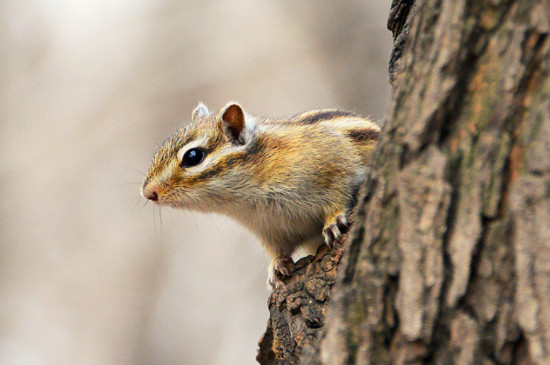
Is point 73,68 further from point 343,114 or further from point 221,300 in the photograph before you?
point 343,114

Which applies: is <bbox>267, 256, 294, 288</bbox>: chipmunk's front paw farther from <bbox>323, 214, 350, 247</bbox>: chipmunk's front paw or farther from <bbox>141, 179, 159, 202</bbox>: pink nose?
<bbox>141, 179, 159, 202</bbox>: pink nose

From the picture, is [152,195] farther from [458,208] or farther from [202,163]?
[458,208]

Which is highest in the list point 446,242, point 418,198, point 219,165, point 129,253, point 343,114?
point 129,253

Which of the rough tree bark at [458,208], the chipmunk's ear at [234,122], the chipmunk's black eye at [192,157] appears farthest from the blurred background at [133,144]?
the rough tree bark at [458,208]

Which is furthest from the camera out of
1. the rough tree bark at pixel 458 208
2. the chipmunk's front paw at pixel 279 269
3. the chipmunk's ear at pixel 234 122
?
the chipmunk's ear at pixel 234 122

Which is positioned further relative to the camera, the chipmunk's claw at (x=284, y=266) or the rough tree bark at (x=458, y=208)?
the chipmunk's claw at (x=284, y=266)

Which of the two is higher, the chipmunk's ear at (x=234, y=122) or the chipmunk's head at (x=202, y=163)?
the chipmunk's ear at (x=234, y=122)

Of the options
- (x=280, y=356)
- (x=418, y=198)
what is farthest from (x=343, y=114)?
(x=418, y=198)

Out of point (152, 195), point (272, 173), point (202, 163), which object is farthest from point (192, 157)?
point (272, 173)

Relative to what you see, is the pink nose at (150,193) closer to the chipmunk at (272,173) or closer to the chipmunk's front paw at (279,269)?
the chipmunk at (272,173)
